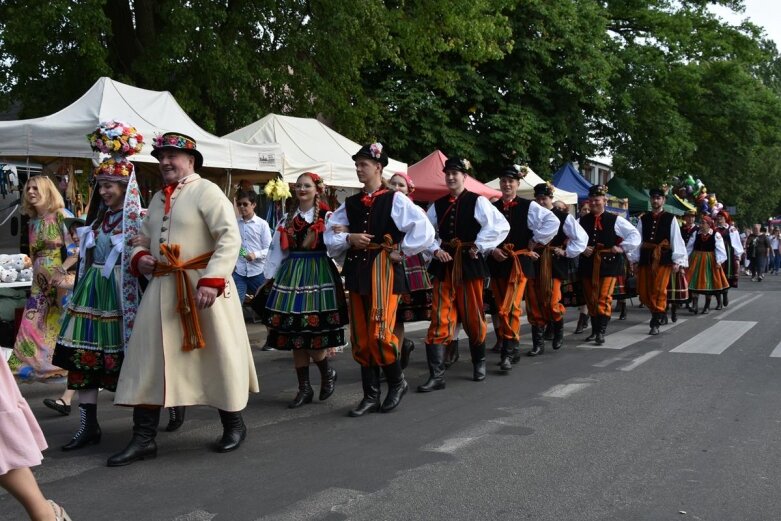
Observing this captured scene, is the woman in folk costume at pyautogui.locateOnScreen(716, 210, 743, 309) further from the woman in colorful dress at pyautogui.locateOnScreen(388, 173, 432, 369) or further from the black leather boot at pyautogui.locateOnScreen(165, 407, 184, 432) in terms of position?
the black leather boot at pyautogui.locateOnScreen(165, 407, 184, 432)

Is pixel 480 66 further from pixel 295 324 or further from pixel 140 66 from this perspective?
pixel 295 324

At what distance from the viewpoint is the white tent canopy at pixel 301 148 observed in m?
12.5

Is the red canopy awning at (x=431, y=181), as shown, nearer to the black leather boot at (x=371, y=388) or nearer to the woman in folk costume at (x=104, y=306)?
the black leather boot at (x=371, y=388)

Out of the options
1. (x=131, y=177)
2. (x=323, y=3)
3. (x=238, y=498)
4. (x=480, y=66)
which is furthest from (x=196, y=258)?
(x=480, y=66)

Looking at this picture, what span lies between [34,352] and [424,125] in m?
14.1

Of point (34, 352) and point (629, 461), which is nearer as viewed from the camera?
point (629, 461)

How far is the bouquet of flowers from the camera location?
5.54 m

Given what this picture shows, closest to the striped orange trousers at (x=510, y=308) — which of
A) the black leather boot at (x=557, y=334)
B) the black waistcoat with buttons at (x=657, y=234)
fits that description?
the black leather boot at (x=557, y=334)

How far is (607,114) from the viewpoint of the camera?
25953mm

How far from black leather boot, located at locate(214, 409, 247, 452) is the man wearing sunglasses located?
5.30m

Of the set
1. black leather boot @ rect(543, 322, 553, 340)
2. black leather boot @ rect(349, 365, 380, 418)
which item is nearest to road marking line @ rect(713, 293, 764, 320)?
black leather boot @ rect(543, 322, 553, 340)

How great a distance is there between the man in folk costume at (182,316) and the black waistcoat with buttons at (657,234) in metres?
8.25

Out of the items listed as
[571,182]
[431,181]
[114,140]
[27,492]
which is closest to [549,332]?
[431,181]

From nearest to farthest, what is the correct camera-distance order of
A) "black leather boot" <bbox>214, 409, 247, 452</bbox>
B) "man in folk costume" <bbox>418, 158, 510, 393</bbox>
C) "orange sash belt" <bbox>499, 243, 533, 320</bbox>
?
"black leather boot" <bbox>214, 409, 247, 452</bbox>, "man in folk costume" <bbox>418, 158, 510, 393</bbox>, "orange sash belt" <bbox>499, 243, 533, 320</bbox>
